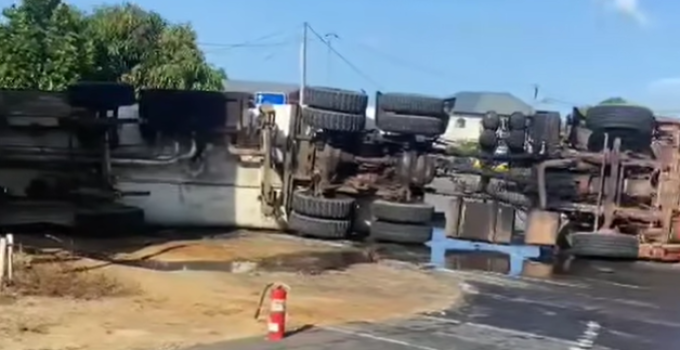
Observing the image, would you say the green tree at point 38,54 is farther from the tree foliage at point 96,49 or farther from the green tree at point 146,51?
the green tree at point 146,51

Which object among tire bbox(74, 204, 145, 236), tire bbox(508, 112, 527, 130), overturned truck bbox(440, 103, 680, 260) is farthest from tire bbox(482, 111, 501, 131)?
tire bbox(74, 204, 145, 236)

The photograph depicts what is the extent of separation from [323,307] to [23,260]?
3.81 m

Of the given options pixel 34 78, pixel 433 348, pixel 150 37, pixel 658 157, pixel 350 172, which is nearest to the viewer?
pixel 433 348

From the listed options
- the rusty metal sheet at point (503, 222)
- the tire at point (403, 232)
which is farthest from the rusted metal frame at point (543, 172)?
the tire at point (403, 232)

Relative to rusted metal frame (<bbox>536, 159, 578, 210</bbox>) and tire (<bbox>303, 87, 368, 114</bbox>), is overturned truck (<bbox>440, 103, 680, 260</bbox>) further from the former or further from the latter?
tire (<bbox>303, 87, 368, 114</bbox>)

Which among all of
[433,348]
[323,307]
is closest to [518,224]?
[323,307]

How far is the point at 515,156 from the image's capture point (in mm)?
18688

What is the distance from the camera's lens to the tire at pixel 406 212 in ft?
60.5

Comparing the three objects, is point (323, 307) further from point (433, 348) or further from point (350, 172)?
point (350, 172)

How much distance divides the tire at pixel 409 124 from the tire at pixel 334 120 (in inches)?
15.5

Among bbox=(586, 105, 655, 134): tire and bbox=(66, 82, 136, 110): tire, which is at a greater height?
bbox=(586, 105, 655, 134): tire

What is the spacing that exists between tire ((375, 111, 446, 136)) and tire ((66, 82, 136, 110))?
15.2 ft

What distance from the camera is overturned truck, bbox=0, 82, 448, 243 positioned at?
17.8m

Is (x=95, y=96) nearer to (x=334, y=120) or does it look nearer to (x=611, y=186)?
(x=334, y=120)
